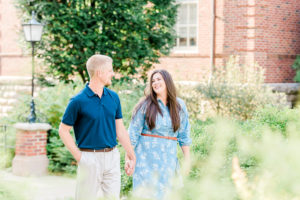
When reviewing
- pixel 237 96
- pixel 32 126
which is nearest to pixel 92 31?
pixel 32 126

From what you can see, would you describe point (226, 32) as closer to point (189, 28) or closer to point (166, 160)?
point (189, 28)

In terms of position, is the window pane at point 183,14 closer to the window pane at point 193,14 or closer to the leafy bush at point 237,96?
the window pane at point 193,14

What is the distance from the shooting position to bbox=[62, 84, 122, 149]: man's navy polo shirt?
4.24 m

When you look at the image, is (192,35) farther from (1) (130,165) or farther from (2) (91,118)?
(2) (91,118)

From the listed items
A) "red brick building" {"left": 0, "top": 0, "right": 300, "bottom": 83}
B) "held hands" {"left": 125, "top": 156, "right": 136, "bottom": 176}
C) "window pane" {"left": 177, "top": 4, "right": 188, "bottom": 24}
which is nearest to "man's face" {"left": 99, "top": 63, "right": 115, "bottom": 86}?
"held hands" {"left": 125, "top": 156, "right": 136, "bottom": 176}

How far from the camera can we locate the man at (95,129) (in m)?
4.26

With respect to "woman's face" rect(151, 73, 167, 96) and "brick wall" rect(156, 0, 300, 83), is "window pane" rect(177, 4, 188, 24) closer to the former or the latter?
"brick wall" rect(156, 0, 300, 83)

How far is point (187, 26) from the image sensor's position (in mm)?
15914

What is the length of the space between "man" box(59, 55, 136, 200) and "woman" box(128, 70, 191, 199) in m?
0.25

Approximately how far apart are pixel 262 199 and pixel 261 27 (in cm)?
1301

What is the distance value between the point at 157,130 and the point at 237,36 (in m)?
10.6

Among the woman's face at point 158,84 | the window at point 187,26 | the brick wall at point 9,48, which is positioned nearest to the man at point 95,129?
the woman's face at point 158,84

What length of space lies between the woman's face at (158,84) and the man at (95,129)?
49 centimetres

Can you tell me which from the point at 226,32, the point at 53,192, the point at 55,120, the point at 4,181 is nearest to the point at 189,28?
the point at 226,32
